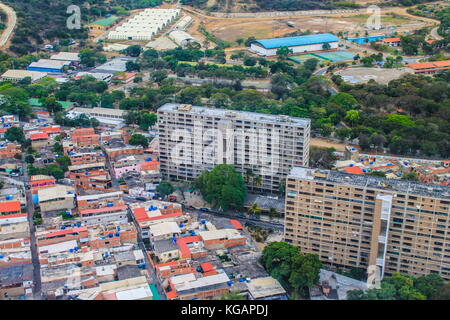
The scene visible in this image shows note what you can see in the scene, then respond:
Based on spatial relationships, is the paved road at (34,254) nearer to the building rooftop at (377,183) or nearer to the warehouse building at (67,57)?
the building rooftop at (377,183)

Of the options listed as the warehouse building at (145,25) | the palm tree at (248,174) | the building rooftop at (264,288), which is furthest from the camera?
the warehouse building at (145,25)

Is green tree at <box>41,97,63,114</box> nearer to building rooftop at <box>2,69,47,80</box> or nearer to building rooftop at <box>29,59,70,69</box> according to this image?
building rooftop at <box>2,69,47,80</box>

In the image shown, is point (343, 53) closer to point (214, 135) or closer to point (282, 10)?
point (282, 10)

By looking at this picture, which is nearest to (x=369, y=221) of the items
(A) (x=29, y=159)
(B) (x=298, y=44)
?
(A) (x=29, y=159)

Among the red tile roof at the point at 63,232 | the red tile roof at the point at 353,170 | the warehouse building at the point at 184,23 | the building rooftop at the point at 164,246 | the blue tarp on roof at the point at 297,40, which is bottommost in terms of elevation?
the building rooftop at the point at 164,246

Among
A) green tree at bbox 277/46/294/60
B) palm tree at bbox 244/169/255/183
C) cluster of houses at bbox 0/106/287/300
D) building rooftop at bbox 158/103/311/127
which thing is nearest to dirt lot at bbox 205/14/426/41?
green tree at bbox 277/46/294/60

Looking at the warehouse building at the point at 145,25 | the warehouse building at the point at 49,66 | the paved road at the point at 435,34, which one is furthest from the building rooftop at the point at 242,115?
the paved road at the point at 435,34

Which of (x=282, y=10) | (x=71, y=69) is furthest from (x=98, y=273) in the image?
(x=282, y=10)
